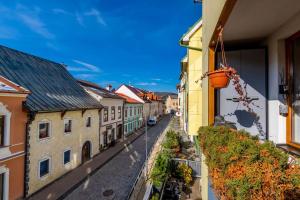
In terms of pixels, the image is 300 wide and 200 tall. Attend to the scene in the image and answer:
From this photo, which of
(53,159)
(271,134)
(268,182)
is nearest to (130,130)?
(53,159)

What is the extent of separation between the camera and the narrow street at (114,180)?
39.2 ft

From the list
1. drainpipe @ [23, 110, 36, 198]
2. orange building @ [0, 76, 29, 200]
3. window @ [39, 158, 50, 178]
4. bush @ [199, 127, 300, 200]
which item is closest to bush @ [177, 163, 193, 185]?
window @ [39, 158, 50, 178]

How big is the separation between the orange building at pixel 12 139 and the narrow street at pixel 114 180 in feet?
9.87

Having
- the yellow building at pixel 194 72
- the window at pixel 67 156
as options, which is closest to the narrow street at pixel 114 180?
the window at pixel 67 156

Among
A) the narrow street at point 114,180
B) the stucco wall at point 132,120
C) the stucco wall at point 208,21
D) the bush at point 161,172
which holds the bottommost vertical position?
the narrow street at point 114,180

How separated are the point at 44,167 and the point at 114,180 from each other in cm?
470

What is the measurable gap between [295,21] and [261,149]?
2309 mm

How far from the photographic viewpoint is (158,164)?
1173 cm

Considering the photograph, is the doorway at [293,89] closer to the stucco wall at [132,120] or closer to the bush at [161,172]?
the bush at [161,172]

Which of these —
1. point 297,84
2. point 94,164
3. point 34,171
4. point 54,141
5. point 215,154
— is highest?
point 297,84

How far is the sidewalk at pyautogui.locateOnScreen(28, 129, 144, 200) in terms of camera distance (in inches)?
459

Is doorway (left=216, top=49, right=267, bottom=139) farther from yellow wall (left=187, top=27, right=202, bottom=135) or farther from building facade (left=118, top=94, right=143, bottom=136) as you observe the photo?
building facade (left=118, top=94, right=143, bottom=136)

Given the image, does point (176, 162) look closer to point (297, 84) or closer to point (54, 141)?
point (54, 141)

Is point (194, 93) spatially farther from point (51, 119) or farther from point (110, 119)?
point (110, 119)
